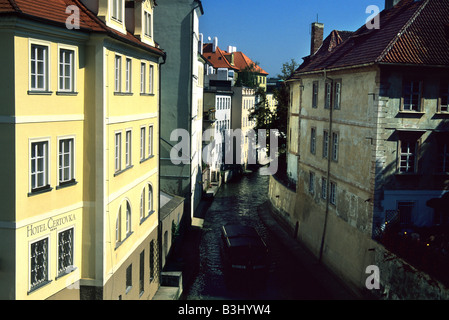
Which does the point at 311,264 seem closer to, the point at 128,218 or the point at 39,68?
the point at 128,218

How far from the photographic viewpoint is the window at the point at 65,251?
13.9m

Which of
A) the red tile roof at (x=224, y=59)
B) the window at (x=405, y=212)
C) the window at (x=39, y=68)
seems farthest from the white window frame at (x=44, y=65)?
the red tile roof at (x=224, y=59)

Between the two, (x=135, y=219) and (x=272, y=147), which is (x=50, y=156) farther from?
(x=272, y=147)

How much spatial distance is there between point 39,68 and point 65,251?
508 centimetres

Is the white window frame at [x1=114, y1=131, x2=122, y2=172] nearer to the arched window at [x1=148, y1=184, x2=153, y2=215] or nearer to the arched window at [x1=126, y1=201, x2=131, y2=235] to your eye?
the arched window at [x1=126, y1=201, x2=131, y2=235]

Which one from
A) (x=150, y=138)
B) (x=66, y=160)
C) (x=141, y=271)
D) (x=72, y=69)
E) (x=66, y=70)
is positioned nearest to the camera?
(x=66, y=70)

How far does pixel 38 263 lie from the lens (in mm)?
13000

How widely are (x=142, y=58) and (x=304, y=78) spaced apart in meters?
16.1

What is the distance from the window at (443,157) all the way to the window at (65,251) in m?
15.8

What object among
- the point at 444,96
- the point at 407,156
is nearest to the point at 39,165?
the point at 407,156

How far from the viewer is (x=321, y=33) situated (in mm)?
41719

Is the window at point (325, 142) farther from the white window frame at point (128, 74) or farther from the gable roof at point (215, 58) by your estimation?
the gable roof at point (215, 58)

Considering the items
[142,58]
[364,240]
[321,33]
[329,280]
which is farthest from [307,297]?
[321,33]

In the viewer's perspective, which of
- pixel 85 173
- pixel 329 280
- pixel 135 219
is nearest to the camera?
pixel 85 173
